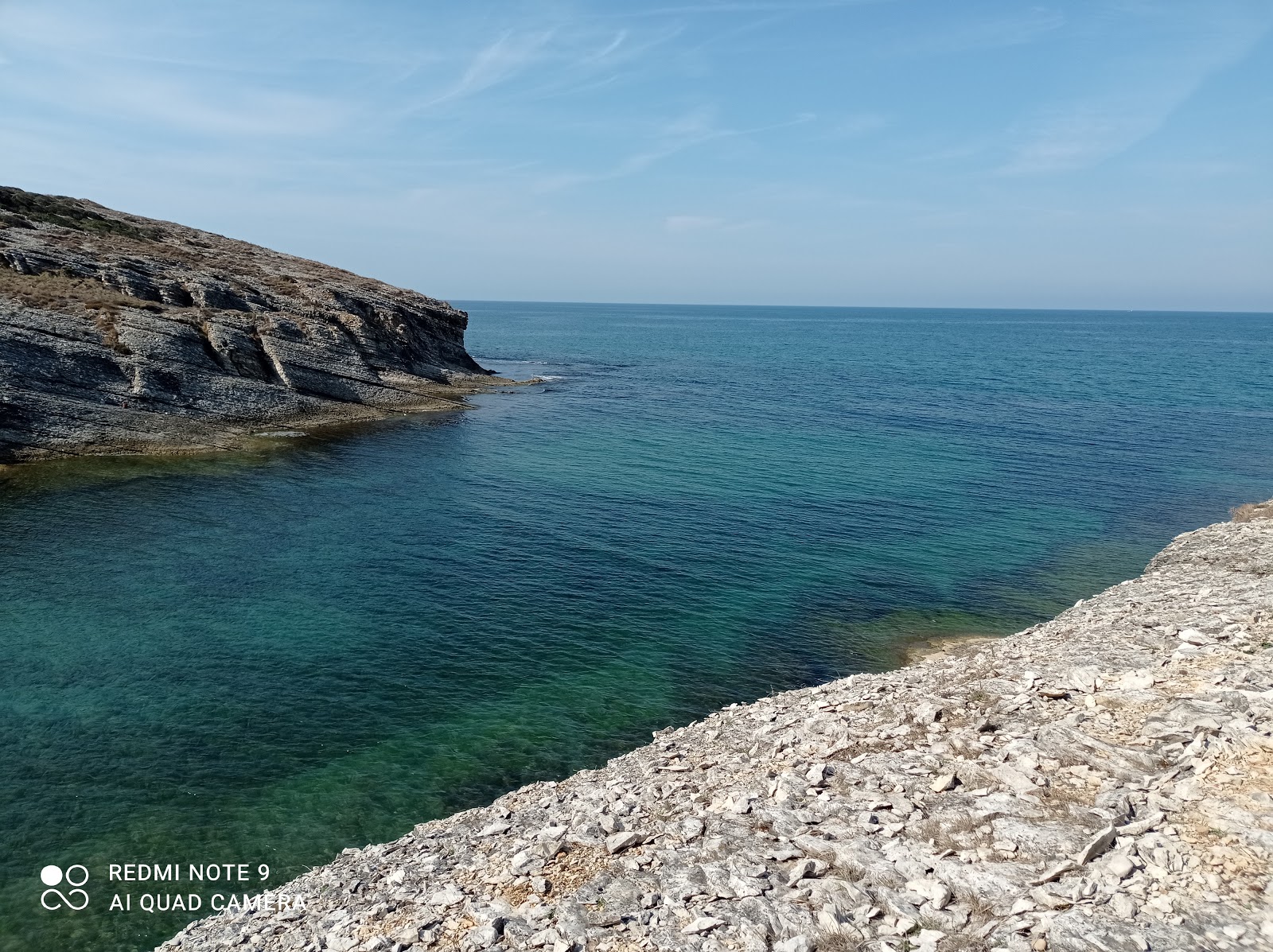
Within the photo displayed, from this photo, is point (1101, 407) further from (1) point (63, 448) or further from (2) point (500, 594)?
(1) point (63, 448)

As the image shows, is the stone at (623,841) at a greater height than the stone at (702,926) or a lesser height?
lesser

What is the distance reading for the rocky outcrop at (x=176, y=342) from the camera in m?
59.6

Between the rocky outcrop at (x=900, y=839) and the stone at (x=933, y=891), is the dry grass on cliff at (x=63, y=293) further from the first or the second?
the stone at (x=933, y=891)

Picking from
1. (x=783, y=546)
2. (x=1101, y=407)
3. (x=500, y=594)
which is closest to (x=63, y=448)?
(x=500, y=594)

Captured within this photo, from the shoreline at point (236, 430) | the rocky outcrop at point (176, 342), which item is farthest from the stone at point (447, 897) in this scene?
the rocky outcrop at point (176, 342)

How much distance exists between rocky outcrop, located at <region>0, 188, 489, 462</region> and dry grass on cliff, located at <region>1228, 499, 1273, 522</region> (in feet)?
246

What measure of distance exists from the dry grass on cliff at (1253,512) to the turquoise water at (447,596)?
141 inches

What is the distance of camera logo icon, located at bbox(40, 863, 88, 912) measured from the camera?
18172 millimetres

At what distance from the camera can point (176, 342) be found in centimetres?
6881

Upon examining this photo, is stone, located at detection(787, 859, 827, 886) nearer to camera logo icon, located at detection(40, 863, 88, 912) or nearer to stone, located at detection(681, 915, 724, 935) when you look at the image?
stone, located at detection(681, 915, 724, 935)

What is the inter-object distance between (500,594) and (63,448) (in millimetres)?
43064

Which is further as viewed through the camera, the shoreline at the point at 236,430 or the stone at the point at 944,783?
the shoreline at the point at 236,430

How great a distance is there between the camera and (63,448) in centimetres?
5706

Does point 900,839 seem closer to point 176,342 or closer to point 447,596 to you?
point 447,596
